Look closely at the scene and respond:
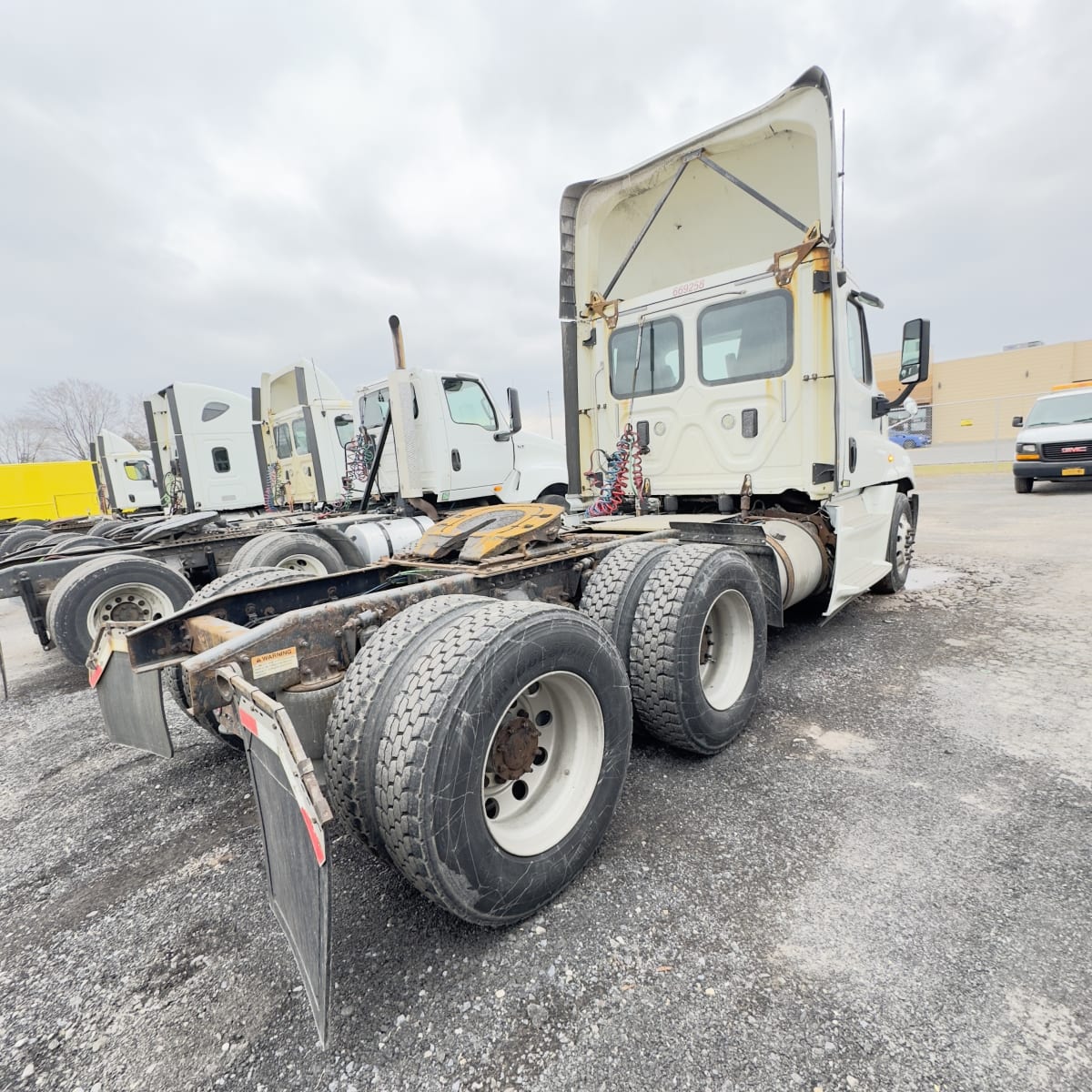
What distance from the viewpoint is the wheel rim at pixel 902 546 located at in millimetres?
5933

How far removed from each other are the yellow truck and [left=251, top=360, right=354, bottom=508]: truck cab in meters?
12.9

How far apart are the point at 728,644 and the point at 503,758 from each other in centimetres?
173

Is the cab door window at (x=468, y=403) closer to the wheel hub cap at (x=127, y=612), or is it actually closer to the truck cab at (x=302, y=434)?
the truck cab at (x=302, y=434)

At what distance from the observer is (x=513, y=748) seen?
212 cm

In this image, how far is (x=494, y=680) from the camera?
6.17ft

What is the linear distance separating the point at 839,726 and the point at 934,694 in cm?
86

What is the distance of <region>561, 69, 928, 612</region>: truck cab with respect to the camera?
4.29m

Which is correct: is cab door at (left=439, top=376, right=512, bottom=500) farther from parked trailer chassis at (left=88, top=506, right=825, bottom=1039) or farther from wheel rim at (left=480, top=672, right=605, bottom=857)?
wheel rim at (left=480, top=672, right=605, bottom=857)

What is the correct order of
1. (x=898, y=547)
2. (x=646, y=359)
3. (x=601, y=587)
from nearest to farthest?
(x=601, y=587) → (x=646, y=359) → (x=898, y=547)

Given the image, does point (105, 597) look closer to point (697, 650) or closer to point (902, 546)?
point (697, 650)

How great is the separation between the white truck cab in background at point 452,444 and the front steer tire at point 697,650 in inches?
169

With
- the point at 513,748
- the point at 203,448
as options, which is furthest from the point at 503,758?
the point at 203,448

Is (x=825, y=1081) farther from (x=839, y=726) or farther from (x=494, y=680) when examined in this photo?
(x=839, y=726)

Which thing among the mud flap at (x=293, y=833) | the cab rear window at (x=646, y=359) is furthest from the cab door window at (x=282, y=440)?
the mud flap at (x=293, y=833)
